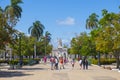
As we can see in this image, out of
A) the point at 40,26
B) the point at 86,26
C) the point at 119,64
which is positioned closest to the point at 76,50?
the point at 86,26

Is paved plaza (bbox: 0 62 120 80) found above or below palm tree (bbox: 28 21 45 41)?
below

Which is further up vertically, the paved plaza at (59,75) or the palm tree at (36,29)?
the palm tree at (36,29)

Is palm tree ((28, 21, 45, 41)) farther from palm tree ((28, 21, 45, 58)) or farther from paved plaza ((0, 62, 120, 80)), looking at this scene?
paved plaza ((0, 62, 120, 80))

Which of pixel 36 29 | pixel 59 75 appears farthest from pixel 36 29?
pixel 59 75

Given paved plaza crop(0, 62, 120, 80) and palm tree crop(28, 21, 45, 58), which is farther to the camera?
palm tree crop(28, 21, 45, 58)

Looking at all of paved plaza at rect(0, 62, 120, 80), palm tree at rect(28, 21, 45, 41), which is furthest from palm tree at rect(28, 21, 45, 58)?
paved plaza at rect(0, 62, 120, 80)

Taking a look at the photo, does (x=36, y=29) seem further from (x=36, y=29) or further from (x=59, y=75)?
(x=59, y=75)

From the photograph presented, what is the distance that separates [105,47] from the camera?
Result: 56.3 m

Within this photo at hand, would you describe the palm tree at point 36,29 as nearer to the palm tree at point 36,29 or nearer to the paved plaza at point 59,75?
the palm tree at point 36,29

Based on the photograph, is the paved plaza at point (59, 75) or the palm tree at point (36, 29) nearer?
the paved plaza at point (59, 75)

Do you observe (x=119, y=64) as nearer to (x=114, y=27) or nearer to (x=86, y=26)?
(x=114, y=27)

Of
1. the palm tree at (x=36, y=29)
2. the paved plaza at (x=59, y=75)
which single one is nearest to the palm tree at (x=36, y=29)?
the palm tree at (x=36, y=29)

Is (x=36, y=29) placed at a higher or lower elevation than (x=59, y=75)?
higher

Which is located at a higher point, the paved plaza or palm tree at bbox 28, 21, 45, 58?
palm tree at bbox 28, 21, 45, 58
